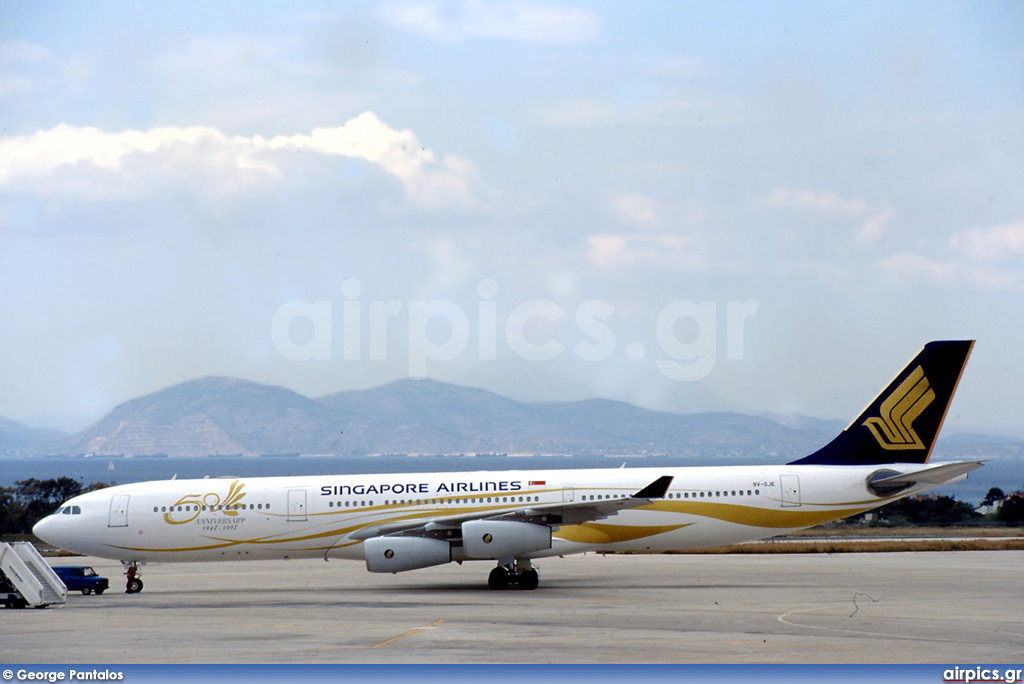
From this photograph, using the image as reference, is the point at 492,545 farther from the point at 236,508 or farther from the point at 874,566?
the point at 874,566

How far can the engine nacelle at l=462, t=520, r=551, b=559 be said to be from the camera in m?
25.6

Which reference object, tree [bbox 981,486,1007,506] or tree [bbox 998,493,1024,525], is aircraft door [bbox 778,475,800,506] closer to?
tree [bbox 998,493,1024,525]

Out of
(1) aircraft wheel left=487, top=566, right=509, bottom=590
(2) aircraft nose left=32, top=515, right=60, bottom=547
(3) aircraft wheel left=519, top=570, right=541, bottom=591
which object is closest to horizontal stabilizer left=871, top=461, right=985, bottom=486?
(3) aircraft wheel left=519, top=570, right=541, bottom=591

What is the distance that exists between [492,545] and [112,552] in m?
10.8

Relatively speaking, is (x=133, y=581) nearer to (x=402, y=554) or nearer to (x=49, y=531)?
(x=49, y=531)

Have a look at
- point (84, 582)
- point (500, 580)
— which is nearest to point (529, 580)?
point (500, 580)

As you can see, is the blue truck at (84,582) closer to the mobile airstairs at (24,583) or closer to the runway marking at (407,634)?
the mobile airstairs at (24,583)

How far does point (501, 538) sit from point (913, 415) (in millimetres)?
12183

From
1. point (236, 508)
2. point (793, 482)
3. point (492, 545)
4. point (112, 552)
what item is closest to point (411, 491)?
point (492, 545)

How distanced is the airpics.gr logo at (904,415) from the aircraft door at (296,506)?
15.9 metres

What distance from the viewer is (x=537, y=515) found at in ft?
85.7

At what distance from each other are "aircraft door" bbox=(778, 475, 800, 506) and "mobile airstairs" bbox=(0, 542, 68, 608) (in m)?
18.9

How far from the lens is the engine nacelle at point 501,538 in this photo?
83.9ft

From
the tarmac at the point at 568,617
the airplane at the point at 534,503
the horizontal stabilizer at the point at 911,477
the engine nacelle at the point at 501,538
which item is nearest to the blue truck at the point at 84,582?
the tarmac at the point at 568,617
